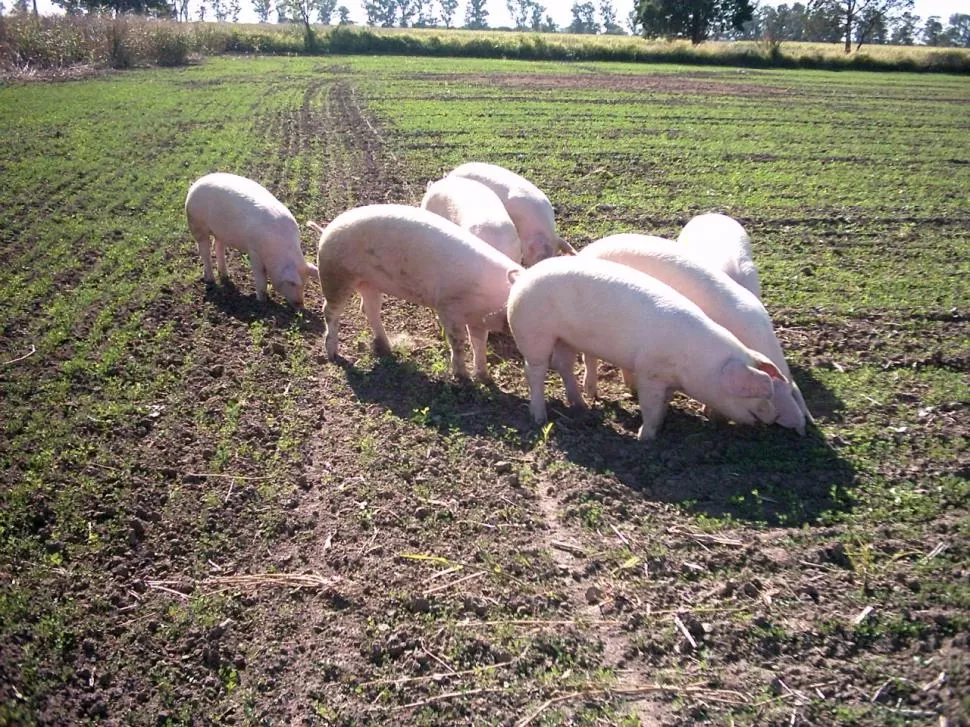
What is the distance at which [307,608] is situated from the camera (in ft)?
15.0

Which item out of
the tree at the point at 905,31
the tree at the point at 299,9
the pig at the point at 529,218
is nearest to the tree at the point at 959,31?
the tree at the point at 905,31

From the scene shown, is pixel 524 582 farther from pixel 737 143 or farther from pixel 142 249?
pixel 737 143

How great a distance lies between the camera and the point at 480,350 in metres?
7.35

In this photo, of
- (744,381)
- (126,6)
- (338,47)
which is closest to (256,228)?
(744,381)

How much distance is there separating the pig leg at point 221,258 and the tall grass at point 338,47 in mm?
27637

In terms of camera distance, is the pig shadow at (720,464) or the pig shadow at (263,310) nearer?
the pig shadow at (720,464)

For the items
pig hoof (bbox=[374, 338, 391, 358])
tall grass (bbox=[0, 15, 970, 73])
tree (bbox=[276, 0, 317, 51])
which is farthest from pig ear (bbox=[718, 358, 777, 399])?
tree (bbox=[276, 0, 317, 51])

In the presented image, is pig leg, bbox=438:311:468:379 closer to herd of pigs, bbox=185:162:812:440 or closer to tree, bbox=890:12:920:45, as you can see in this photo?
herd of pigs, bbox=185:162:812:440

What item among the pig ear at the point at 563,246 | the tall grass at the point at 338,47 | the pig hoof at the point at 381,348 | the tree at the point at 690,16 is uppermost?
the tree at the point at 690,16

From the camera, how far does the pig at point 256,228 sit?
29.5ft

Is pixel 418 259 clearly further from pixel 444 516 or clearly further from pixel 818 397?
pixel 818 397

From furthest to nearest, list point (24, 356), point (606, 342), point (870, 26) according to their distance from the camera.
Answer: point (870, 26), point (24, 356), point (606, 342)

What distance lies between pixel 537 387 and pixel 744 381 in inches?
64.6

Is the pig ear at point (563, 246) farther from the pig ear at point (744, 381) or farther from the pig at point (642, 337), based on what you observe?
the pig ear at point (744, 381)
